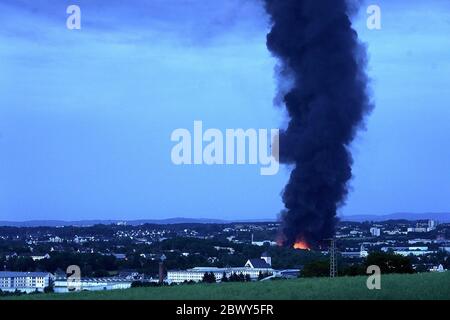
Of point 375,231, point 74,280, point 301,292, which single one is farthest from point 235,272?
point 375,231

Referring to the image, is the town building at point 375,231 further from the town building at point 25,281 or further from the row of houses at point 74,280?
the town building at point 25,281

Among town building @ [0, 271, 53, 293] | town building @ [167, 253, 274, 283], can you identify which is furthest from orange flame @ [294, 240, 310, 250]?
town building @ [0, 271, 53, 293]

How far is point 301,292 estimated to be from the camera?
61.4 ft

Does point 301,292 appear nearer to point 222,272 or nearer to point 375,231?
point 222,272

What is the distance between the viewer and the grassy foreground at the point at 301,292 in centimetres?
1788

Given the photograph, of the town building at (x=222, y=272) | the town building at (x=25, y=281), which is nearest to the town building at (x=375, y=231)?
the town building at (x=222, y=272)

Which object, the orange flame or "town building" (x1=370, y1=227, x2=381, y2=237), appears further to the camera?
"town building" (x1=370, y1=227, x2=381, y2=237)

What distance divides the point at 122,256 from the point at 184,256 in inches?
126

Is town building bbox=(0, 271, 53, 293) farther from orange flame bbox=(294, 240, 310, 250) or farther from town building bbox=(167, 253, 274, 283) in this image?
orange flame bbox=(294, 240, 310, 250)

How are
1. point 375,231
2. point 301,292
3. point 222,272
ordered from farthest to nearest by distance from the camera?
point 375,231 < point 222,272 < point 301,292

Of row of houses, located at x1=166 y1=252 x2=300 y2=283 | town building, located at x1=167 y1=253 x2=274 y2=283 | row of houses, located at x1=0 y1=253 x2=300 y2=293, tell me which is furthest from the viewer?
town building, located at x1=167 y1=253 x2=274 y2=283

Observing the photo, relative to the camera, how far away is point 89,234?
60.2 m

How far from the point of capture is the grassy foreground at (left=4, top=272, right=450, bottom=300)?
17875mm
